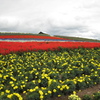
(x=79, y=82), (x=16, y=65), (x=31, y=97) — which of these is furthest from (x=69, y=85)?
(x=16, y=65)

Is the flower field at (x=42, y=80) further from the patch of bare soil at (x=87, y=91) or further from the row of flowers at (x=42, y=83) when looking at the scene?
the patch of bare soil at (x=87, y=91)

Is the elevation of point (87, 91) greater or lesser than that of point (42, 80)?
lesser

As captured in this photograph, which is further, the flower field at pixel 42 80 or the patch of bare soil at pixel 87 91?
the patch of bare soil at pixel 87 91

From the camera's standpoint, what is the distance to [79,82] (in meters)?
5.49

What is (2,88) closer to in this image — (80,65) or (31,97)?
(31,97)

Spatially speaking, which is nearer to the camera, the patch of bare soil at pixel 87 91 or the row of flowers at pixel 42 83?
the row of flowers at pixel 42 83

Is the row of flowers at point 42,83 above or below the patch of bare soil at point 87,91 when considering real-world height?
above

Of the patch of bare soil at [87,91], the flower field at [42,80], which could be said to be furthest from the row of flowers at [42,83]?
the patch of bare soil at [87,91]

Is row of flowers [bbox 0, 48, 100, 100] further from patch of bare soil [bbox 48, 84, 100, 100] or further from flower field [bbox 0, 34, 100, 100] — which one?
patch of bare soil [bbox 48, 84, 100, 100]

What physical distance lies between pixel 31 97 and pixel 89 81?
9.31 ft

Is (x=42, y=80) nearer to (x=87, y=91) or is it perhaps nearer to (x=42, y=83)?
(x=42, y=83)

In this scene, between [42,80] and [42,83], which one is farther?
[42,80]

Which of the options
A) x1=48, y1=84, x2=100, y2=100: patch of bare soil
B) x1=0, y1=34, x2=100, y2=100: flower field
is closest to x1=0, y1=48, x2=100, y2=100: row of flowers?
x1=0, y1=34, x2=100, y2=100: flower field

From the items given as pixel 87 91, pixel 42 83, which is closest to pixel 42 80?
pixel 42 83
